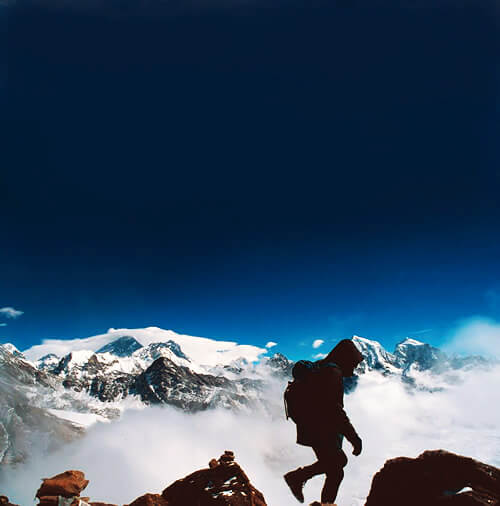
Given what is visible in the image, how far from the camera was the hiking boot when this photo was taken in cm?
684

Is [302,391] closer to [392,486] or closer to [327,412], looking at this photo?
[327,412]

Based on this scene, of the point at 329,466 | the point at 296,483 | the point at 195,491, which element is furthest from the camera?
the point at 195,491

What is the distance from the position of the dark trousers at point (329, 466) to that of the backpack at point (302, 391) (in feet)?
2.40

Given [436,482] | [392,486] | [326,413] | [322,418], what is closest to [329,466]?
[322,418]

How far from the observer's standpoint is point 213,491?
29.6ft

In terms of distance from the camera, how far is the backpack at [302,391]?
6.80 m

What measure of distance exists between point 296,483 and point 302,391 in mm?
1968

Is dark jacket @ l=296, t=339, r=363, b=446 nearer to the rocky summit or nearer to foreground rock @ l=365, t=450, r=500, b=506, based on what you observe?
foreground rock @ l=365, t=450, r=500, b=506

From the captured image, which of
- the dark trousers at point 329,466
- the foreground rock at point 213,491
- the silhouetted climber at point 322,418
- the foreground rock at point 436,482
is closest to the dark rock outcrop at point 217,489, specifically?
the foreground rock at point 213,491

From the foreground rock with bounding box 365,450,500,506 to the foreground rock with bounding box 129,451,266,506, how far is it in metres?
3.40

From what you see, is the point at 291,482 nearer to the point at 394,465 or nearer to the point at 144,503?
the point at 394,465

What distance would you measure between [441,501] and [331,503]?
7.37 ft

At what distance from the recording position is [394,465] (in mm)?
7828

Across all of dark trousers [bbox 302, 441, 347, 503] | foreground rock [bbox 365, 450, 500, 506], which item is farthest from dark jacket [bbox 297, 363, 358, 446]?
foreground rock [bbox 365, 450, 500, 506]
